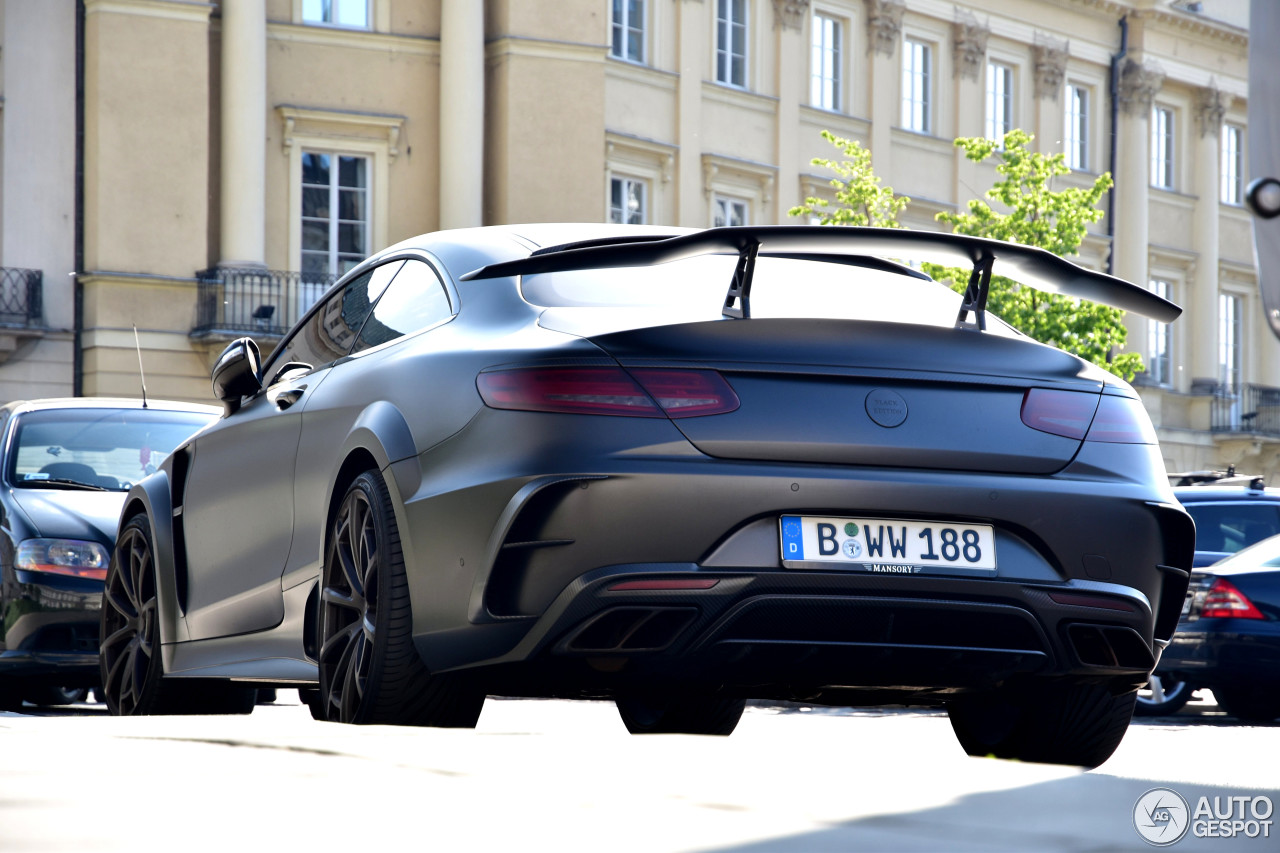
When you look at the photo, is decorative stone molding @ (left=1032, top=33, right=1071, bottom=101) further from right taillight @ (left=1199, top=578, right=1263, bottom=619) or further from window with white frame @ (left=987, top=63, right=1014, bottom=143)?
right taillight @ (left=1199, top=578, right=1263, bottom=619)

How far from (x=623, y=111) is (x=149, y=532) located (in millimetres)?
25891

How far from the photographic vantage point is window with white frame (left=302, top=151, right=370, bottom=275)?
3025 cm

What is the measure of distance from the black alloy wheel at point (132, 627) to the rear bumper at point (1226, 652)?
725 cm

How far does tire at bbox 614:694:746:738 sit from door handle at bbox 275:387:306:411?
1.58 metres

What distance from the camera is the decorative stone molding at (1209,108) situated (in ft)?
141

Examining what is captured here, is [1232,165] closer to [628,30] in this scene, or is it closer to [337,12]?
[628,30]

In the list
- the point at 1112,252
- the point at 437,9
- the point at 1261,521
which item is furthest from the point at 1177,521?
the point at 1112,252

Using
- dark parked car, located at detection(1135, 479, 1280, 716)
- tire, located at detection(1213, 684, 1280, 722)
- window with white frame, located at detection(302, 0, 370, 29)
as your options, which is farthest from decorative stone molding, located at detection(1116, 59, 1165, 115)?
tire, located at detection(1213, 684, 1280, 722)

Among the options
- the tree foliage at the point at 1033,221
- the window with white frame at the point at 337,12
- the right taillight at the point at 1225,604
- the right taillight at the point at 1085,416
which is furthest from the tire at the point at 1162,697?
the window with white frame at the point at 337,12

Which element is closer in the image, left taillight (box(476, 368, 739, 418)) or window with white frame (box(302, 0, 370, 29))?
left taillight (box(476, 368, 739, 418))

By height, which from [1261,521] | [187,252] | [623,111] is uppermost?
[623,111]

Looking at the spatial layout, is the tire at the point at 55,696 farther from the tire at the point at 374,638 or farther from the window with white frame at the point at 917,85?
the window with white frame at the point at 917,85

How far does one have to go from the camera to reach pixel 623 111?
1264 inches

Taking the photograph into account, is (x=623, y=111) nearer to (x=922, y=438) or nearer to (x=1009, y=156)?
(x=1009, y=156)
